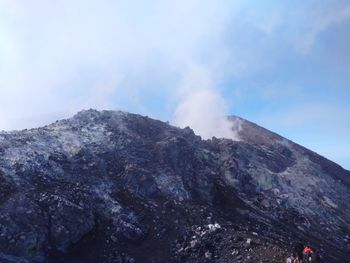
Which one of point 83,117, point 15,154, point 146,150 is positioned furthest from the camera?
point 83,117

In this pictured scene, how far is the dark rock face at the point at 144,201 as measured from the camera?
31.7m

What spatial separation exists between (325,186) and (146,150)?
99.8 ft

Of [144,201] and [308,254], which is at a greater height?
[144,201]

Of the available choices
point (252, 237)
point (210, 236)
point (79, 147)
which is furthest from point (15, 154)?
point (252, 237)

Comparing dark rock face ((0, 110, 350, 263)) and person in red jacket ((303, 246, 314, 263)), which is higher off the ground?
dark rock face ((0, 110, 350, 263))

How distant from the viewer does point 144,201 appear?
125 feet

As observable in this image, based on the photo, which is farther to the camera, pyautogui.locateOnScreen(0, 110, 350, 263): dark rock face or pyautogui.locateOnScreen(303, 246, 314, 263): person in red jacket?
pyautogui.locateOnScreen(0, 110, 350, 263): dark rock face

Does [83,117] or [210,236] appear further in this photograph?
[83,117]

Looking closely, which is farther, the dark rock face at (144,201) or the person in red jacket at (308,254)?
the dark rock face at (144,201)

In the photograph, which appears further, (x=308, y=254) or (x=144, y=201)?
(x=144, y=201)

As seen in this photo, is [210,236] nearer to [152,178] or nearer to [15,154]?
[152,178]

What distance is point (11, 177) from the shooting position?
34438 millimetres

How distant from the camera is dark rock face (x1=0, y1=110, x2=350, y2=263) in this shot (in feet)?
104

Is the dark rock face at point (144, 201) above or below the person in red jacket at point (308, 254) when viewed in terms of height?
above
